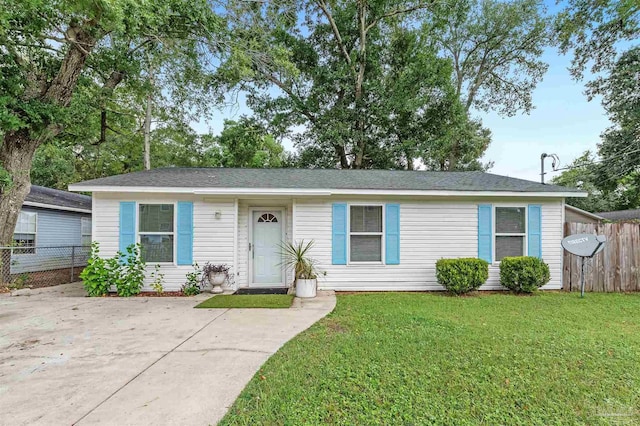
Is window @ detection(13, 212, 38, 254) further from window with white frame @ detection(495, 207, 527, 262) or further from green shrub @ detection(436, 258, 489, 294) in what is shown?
window with white frame @ detection(495, 207, 527, 262)

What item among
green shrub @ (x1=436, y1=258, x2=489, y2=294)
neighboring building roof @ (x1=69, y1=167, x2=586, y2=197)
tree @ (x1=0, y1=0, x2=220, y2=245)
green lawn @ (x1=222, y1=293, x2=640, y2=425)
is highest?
tree @ (x1=0, y1=0, x2=220, y2=245)

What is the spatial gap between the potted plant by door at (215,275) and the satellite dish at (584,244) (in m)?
7.49

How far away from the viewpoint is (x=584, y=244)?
6.44 m

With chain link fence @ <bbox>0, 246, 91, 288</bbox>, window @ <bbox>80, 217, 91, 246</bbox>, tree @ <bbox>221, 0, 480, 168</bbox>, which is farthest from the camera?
tree @ <bbox>221, 0, 480, 168</bbox>

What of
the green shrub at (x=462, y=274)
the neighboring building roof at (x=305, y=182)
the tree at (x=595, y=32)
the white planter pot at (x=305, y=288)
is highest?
the tree at (x=595, y=32)

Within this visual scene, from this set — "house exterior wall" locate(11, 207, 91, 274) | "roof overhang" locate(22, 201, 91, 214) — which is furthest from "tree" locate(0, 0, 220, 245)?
"house exterior wall" locate(11, 207, 91, 274)

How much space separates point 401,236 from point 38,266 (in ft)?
38.6

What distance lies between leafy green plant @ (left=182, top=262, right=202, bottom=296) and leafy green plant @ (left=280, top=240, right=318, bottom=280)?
6.41 ft

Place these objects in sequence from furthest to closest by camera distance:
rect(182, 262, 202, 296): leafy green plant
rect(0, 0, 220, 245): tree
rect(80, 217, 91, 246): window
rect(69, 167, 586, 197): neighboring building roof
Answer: rect(80, 217, 91, 246): window < rect(0, 0, 220, 245): tree < rect(182, 262, 202, 296): leafy green plant < rect(69, 167, 586, 197): neighboring building roof

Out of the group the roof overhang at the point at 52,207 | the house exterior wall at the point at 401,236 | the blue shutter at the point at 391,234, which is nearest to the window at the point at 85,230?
the roof overhang at the point at 52,207

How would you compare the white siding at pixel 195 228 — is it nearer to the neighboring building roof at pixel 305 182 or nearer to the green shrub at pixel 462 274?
the neighboring building roof at pixel 305 182

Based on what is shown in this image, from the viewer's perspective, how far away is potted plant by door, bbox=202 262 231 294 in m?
6.55

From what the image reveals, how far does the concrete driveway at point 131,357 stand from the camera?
7.52 feet

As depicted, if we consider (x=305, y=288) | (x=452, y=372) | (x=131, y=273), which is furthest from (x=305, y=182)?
(x=452, y=372)
